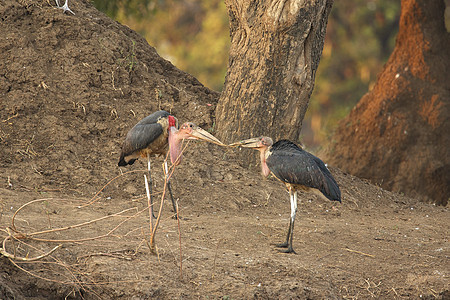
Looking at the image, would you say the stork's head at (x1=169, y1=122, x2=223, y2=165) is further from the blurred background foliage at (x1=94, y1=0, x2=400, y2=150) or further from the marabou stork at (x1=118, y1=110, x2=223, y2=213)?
the blurred background foliage at (x1=94, y1=0, x2=400, y2=150)

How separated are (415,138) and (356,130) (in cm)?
96

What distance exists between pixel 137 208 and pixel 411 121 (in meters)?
5.95

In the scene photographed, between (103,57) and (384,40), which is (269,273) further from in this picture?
(384,40)

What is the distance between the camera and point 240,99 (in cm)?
803

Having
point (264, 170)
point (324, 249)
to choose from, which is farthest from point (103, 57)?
point (324, 249)

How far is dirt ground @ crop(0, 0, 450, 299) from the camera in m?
4.75

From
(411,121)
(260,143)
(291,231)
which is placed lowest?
(291,231)

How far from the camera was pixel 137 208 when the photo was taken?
538 cm

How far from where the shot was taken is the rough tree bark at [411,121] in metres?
9.87

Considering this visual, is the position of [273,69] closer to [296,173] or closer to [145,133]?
[145,133]

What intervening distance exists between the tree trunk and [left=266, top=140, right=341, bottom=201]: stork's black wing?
2.22 meters

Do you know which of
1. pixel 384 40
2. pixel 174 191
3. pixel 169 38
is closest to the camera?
pixel 174 191

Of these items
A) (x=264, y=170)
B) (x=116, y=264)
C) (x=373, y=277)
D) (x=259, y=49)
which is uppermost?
(x=259, y=49)

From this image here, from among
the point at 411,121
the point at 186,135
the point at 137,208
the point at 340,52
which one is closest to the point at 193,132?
the point at 186,135
